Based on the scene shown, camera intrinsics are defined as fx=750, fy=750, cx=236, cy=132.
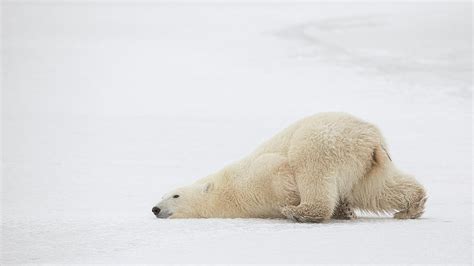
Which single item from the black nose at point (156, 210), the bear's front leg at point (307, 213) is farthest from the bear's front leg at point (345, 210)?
the black nose at point (156, 210)

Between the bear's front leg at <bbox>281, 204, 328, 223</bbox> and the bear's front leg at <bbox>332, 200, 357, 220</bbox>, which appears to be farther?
the bear's front leg at <bbox>332, 200, 357, 220</bbox>

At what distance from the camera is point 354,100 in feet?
33.7

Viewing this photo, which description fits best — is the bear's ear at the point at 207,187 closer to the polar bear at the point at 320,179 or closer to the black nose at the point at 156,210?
the polar bear at the point at 320,179

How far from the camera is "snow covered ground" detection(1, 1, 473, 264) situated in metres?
3.80

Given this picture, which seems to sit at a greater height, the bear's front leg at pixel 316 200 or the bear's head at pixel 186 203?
the bear's front leg at pixel 316 200

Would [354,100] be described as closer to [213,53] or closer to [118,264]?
[213,53]

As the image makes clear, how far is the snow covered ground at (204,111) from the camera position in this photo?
150 inches

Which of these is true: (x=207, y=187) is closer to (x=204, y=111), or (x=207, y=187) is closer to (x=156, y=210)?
(x=156, y=210)

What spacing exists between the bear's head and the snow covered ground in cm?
19

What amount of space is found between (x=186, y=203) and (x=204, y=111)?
200 inches

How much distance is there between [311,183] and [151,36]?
1212 cm

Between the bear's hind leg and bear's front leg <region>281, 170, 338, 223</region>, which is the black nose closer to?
bear's front leg <region>281, 170, 338, 223</region>

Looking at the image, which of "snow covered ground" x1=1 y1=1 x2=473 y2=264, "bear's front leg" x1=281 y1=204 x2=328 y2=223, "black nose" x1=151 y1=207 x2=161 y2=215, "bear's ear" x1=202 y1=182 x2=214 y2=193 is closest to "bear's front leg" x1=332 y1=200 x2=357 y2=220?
"snow covered ground" x1=1 y1=1 x2=473 y2=264

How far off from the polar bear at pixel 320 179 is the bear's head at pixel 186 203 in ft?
0.11
